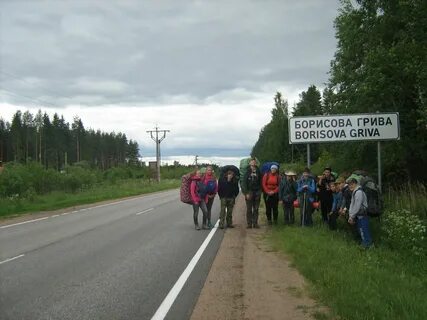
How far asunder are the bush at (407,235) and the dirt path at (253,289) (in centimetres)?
274

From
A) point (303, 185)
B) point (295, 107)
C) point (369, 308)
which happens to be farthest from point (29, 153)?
point (369, 308)

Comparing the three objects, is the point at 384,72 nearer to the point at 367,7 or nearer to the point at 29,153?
the point at 367,7

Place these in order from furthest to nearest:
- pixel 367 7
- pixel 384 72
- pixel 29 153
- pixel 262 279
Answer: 1. pixel 29 153
2. pixel 367 7
3. pixel 384 72
4. pixel 262 279

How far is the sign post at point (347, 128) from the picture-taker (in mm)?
15945

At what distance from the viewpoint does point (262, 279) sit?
8297 mm

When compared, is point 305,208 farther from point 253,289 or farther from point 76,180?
point 76,180

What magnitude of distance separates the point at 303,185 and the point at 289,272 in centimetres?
606

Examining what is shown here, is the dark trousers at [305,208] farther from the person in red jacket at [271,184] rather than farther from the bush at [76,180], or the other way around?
the bush at [76,180]

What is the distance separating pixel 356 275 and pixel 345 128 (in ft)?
29.7

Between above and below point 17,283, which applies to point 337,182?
above

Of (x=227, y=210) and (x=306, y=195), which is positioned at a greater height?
(x=306, y=195)

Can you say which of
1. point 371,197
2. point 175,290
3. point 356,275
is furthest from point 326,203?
point 175,290

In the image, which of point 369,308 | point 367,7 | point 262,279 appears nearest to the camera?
point 369,308

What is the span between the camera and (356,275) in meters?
7.78
